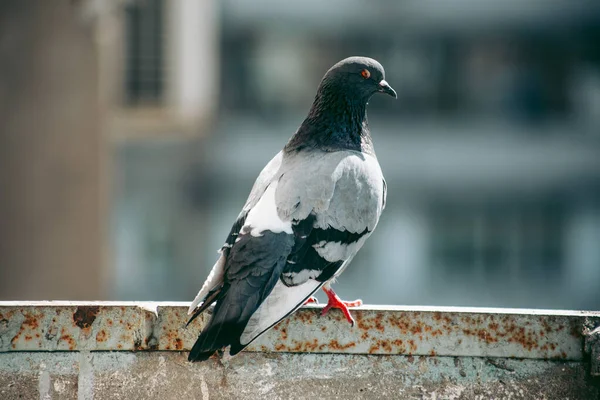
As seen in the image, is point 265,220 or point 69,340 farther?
point 265,220

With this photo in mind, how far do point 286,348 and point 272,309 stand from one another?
153 mm

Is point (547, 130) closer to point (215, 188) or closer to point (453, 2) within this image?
point (453, 2)

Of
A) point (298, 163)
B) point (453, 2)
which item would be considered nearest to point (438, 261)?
point (453, 2)

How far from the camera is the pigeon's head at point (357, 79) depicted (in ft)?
15.6

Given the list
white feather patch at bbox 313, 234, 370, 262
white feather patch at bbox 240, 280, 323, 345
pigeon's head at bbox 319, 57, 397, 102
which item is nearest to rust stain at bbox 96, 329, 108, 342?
white feather patch at bbox 240, 280, 323, 345

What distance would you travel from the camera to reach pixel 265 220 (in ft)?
13.0

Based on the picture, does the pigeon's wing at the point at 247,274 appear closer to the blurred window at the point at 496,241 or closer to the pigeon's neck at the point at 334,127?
the pigeon's neck at the point at 334,127

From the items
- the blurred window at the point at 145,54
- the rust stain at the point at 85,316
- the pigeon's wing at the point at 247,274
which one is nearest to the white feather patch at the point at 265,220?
the pigeon's wing at the point at 247,274

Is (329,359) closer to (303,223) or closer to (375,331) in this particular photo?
(375,331)

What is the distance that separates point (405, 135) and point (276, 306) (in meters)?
13.7

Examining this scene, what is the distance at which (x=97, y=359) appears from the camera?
3600 mm

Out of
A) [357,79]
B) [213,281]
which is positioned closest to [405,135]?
[357,79]

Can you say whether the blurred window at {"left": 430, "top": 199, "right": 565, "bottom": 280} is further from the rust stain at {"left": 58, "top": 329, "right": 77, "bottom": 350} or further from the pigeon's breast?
the rust stain at {"left": 58, "top": 329, "right": 77, "bottom": 350}

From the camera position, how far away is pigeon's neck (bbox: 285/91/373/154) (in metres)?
4.58
